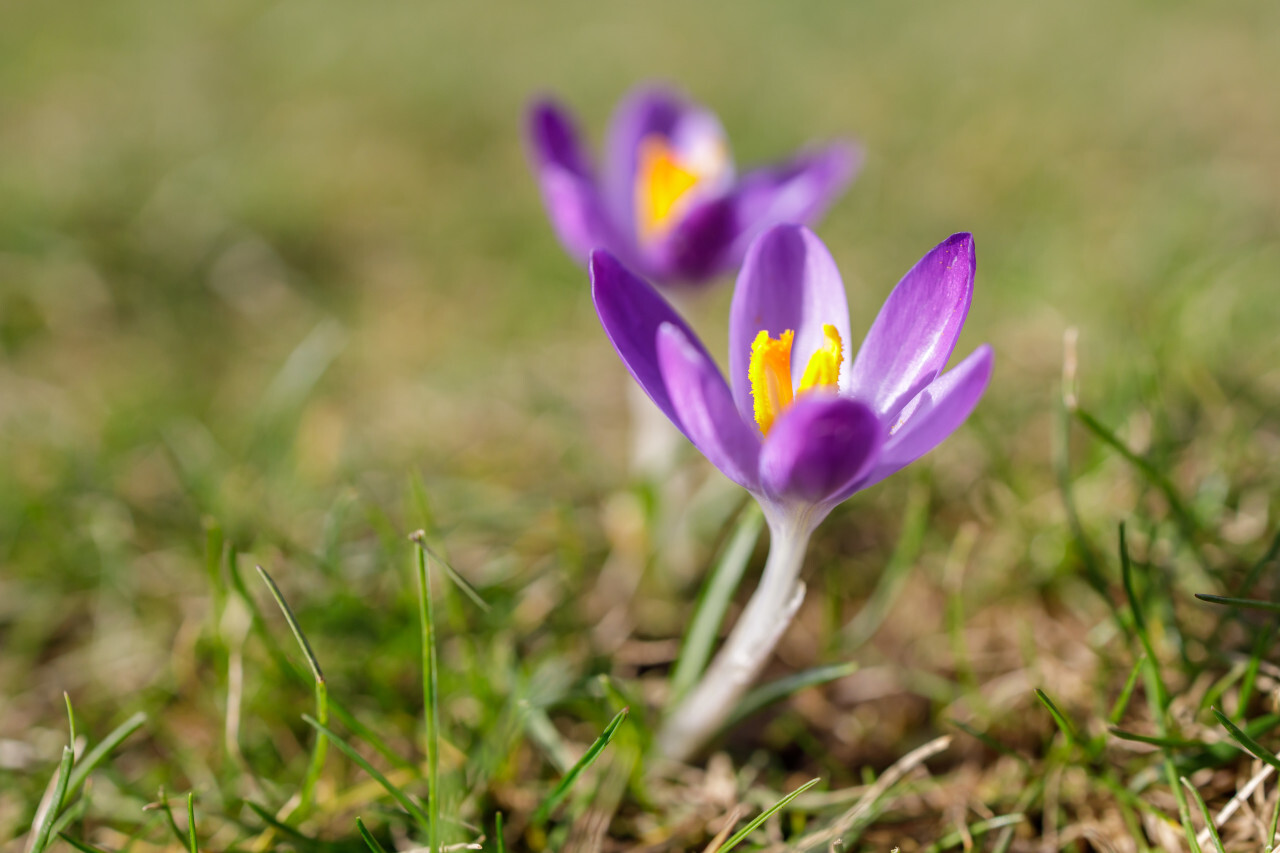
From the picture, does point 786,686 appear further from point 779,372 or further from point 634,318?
point 634,318

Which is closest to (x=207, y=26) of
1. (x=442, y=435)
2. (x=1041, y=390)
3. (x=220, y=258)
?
(x=220, y=258)

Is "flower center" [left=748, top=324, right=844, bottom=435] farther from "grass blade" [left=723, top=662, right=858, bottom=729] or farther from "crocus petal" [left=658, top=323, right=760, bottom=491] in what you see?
"grass blade" [left=723, top=662, right=858, bottom=729]

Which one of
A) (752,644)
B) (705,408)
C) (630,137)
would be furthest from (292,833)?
(630,137)

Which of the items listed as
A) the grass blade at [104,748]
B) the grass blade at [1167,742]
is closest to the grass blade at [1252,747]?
the grass blade at [1167,742]

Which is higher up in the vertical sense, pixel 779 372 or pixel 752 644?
pixel 779 372

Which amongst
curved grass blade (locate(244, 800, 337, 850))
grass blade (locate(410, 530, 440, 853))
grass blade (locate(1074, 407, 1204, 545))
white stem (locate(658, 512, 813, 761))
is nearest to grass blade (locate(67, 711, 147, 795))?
curved grass blade (locate(244, 800, 337, 850))

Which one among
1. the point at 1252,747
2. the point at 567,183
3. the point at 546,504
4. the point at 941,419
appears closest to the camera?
the point at 941,419

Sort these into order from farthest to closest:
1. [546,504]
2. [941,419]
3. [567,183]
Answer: [546,504], [567,183], [941,419]
